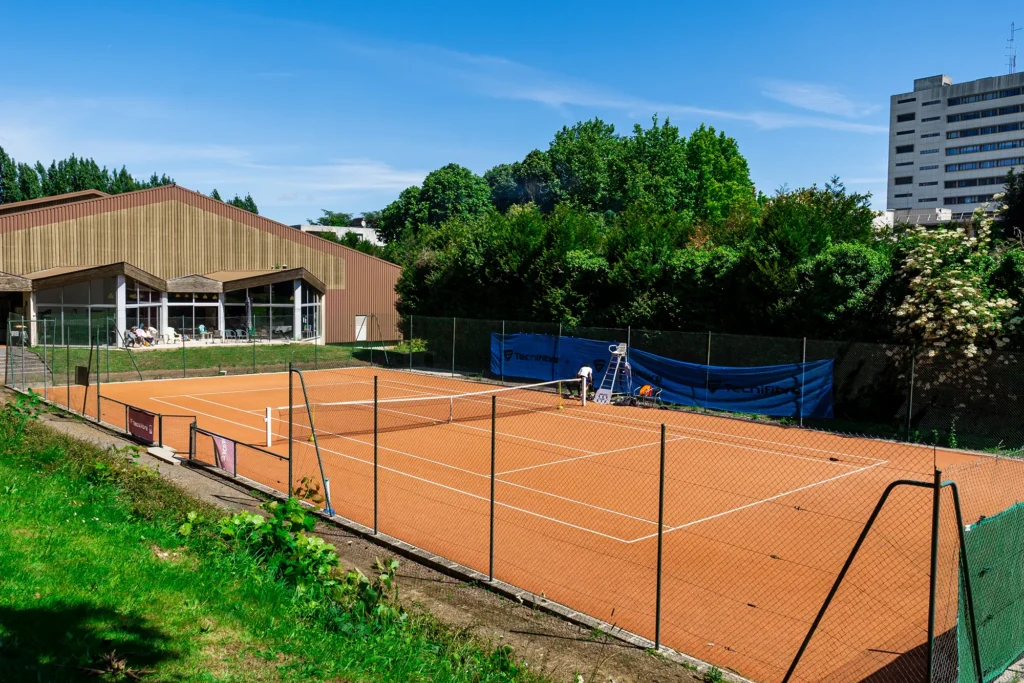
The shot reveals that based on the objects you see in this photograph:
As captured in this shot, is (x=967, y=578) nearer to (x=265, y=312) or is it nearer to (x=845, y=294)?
(x=845, y=294)

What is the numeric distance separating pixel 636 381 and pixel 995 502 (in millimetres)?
15965

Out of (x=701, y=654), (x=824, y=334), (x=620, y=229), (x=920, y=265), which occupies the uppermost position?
(x=620, y=229)

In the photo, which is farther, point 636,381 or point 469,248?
point 469,248

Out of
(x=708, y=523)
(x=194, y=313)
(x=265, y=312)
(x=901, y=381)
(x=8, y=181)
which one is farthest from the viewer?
(x=8, y=181)

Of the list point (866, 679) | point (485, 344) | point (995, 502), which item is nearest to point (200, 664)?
point (866, 679)

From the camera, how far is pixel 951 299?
826 inches

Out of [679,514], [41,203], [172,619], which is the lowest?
[679,514]

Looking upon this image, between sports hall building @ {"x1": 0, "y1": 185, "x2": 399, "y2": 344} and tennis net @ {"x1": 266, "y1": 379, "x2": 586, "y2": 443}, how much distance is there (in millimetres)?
19763

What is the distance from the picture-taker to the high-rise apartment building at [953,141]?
347ft

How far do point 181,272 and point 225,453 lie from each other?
118 feet

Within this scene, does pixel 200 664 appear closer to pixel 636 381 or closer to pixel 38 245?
pixel 636 381

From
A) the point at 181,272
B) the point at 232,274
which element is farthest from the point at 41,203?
the point at 232,274

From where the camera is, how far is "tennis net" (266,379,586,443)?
2184 cm

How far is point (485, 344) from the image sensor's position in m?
37.0
